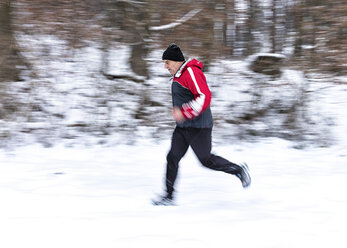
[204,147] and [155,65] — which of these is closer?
[204,147]

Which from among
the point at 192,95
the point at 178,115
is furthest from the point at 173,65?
the point at 178,115

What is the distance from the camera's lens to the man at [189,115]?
4191 millimetres

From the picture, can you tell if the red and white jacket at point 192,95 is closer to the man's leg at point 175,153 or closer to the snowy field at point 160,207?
the man's leg at point 175,153

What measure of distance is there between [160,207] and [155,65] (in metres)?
4.67

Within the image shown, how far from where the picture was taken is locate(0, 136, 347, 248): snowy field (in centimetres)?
369

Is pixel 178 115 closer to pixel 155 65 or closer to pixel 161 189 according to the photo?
pixel 161 189

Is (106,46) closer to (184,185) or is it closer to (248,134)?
(248,134)

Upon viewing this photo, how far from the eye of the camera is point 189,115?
4223 mm

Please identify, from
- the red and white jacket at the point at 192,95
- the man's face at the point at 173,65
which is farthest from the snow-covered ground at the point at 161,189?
the man's face at the point at 173,65

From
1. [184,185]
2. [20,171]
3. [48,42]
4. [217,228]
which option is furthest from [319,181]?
[48,42]

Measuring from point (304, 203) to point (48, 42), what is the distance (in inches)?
221

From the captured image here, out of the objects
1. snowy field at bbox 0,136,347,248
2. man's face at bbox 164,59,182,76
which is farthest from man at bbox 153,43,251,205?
snowy field at bbox 0,136,347,248

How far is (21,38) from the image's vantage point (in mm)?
7996

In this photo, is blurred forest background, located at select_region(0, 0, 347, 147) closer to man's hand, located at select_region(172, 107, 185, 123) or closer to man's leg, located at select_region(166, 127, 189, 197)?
man's leg, located at select_region(166, 127, 189, 197)
